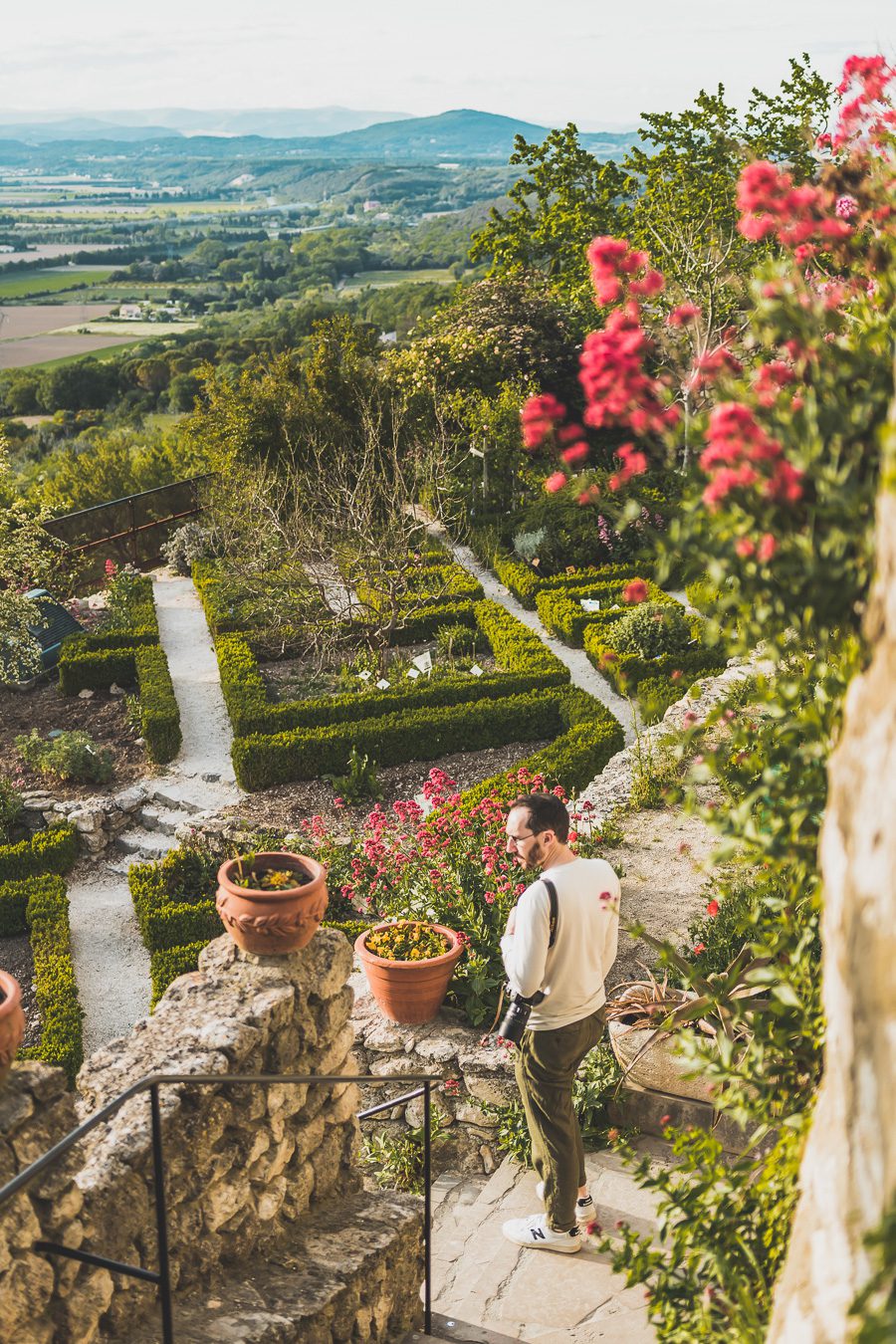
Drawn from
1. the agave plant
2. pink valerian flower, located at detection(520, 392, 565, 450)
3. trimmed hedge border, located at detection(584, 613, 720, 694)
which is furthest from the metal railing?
pink valerian flower, located at detection(520, 392, 565, 450)

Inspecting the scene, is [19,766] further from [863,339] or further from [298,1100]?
[863,339]

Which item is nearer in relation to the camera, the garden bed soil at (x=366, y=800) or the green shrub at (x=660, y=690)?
the garden bed soil at (x=366, y=800)

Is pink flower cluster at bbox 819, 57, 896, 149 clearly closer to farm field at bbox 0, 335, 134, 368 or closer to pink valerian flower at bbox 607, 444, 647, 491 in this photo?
pink valerian flower at bbox 607, 444, 647, 491

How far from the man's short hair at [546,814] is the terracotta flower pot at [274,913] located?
2.80ft

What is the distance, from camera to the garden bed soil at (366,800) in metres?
11.0

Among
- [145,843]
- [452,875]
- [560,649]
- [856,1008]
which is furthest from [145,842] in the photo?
[856,1008]

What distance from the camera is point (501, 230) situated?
27.4m

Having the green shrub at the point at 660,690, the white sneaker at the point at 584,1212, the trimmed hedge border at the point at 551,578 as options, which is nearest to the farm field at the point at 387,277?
the trimmed hedge border at the point at 551,578

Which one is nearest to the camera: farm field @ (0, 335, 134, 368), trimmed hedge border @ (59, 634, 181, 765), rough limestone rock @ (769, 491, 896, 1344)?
rough limestone rock @ (769, 491, 896, 1344)

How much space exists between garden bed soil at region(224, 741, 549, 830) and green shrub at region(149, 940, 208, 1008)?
2.00 meters

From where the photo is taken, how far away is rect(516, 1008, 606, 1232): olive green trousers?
4.82 m

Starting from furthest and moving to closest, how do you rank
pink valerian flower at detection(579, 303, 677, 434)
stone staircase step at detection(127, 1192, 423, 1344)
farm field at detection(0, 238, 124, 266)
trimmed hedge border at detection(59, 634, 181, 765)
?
farm field at detection(0, 238, 124, 266) → trimmed hedge border at detection(59, 634, 181, 765) → stone staircase step at detection(127, 1192, 423, 1344) → pink valerian flower at detection(579, 303, 677, 434)

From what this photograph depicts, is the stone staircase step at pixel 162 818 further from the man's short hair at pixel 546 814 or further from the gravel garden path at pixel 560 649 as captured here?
the man's short hair at pixel 546 814

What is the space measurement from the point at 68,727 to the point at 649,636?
21.6 ft
